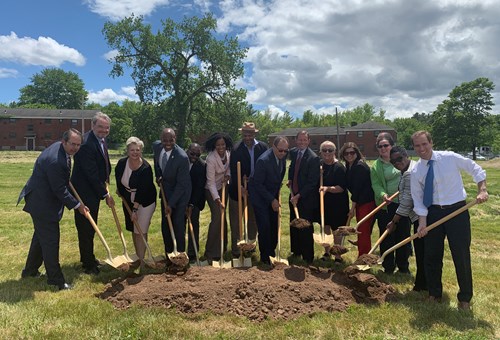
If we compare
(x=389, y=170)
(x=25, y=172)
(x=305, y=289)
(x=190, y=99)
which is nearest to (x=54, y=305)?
(x=305, y=289)

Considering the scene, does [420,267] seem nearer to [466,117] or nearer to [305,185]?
[305,185]

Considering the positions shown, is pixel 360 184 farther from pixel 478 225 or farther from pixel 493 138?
pixel 493 138

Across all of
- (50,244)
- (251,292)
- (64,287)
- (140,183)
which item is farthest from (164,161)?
(251,292)

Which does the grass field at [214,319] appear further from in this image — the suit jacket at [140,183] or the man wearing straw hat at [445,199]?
the suit jacket at [140,183]

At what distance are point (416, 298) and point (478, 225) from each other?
645 centimetres

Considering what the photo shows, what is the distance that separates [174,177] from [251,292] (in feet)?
6.90

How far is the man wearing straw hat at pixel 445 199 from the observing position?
4.54 meters

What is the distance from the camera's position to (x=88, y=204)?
5.85 meters

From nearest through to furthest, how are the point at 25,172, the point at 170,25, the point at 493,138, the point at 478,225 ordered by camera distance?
1. the point at 478,225
2. the point at 25,172
3. the point at 170,25
4. the point at 493,138

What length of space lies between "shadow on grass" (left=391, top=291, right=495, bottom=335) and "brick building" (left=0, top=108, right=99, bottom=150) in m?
61.0

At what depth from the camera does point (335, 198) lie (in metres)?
6.45

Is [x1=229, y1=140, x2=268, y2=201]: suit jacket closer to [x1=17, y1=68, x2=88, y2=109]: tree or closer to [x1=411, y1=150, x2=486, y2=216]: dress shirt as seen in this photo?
[x1=411, y1=150, x2=486, y2=216]: dress shirt

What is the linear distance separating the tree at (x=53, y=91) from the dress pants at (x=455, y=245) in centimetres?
9481

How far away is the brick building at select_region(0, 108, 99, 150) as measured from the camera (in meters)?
60.4
